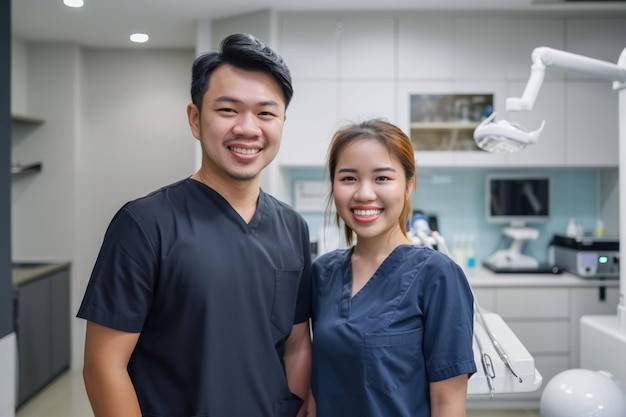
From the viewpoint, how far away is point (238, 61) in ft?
3.69

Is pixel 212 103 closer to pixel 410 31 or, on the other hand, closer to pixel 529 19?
pixel 410 31

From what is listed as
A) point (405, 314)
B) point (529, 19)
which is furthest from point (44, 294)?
point (529, 19)

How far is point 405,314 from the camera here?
3.77 ft

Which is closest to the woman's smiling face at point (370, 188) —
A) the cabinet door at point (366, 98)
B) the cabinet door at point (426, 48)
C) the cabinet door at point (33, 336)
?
the cabinet door at point (366, 98)

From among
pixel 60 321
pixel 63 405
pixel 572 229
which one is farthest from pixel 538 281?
pixel 60 321

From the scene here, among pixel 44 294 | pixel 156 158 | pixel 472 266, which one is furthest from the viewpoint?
pixel 472 266

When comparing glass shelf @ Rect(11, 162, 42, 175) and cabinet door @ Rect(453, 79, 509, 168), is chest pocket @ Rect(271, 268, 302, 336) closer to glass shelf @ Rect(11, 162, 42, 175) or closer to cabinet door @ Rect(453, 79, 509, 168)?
cabinet door @ Rect(453, 79, 509, 168)

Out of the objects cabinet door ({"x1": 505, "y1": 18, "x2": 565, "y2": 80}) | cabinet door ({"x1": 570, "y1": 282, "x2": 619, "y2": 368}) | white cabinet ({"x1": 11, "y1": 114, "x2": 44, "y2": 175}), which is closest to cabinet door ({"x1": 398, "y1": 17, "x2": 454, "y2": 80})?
cabinet door ({"x1": 505, "y1": 18, "x2": 565, "y2": 80})

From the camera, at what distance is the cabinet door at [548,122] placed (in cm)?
333

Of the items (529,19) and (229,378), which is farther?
(529,19)

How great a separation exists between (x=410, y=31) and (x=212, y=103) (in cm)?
245

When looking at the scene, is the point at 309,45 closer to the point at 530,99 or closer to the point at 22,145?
the point at 530,99

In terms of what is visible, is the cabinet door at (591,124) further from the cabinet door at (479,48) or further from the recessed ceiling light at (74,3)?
the recessed ceiling light at (74,3)

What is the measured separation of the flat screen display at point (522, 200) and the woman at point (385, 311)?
2461mm
